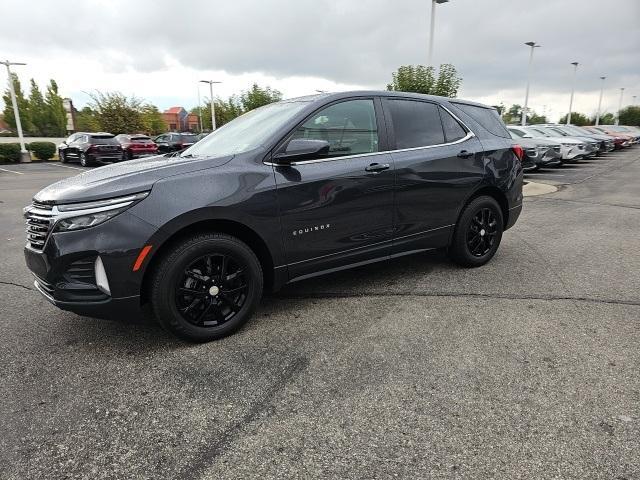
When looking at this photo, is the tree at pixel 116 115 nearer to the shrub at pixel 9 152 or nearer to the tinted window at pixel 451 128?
the shrub at pixel 9 152

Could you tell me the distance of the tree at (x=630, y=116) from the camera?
7238 centimetres

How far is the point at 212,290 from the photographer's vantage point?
3.16 meters

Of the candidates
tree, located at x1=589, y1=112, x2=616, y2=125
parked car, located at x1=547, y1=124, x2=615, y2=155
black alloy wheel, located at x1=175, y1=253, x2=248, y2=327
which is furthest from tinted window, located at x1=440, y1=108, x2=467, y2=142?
→ tree, located at x1=589, y1=112, x2=616, y2=125

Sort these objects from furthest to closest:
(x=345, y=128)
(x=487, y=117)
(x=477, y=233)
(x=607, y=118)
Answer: (x=607, y=118), (x=487, y=117), (x=477, y=233), (x=345, y=128)

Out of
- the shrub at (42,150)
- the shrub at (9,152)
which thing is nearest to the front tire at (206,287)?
the shrub at (9,152)

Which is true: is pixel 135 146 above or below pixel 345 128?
below

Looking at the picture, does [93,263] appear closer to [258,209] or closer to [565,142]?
[258,209]

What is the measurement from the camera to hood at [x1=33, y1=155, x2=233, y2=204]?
2844mm

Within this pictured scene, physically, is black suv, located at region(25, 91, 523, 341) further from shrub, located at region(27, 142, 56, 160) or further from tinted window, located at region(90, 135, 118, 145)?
shrub, located at region(27, 142, 56, 160)

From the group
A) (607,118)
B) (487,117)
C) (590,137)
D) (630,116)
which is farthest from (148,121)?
(607,118)

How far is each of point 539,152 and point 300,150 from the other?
14242 mm

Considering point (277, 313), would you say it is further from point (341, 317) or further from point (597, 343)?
point (597, 343)

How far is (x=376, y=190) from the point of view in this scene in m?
3.76

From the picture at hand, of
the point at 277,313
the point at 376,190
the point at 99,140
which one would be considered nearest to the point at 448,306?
the point at 376,190
